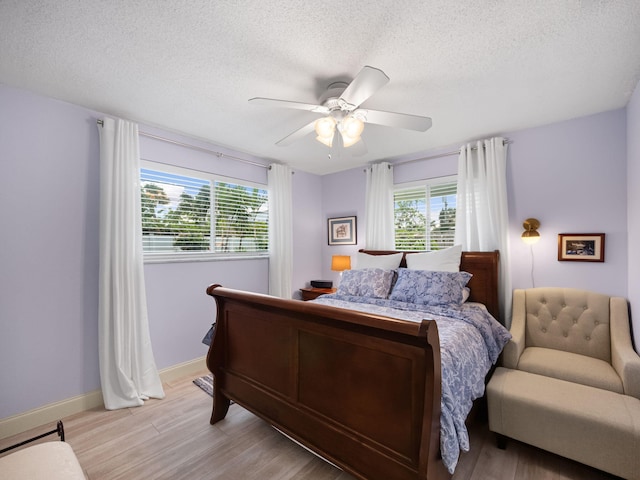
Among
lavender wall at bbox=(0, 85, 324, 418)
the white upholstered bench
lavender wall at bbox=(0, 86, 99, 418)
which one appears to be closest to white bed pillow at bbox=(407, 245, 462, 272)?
lavender wall at bbox=(0, 85, 324, 418)

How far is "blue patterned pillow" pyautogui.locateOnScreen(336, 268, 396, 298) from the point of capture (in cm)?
288

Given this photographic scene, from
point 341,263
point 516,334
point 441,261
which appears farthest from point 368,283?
point 516,334

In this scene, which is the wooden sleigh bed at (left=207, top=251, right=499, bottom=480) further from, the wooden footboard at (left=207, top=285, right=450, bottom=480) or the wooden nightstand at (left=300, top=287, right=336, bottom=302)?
the wooden nightstand at (left=300, top=287, right=336, bottom=302)

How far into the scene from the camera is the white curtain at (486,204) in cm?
286

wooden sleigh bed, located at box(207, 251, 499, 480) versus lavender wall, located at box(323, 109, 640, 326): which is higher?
lavender wall, located at box(323, 109, 640, 326)

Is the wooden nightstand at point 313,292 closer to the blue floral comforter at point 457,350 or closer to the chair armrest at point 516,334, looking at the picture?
the blue floral comforter at point 457,350

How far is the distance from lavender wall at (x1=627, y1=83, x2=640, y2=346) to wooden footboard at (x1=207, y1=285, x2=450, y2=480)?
2.02m

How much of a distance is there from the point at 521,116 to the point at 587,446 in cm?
246

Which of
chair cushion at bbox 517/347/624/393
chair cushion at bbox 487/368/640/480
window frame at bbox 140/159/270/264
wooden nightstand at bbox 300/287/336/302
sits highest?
window frame at bbox 140/159/270/264

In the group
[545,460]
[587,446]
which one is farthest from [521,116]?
[545,460]

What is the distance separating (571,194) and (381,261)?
1.86m

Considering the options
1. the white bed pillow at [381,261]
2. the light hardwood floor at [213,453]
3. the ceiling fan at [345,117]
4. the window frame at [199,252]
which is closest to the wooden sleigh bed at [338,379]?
the light hardwood floor at [213,453]

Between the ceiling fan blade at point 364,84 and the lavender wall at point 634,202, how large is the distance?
6.54 feet

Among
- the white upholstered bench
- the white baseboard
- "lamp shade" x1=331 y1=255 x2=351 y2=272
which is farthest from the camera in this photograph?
"lamp shade" x1=331 y1=255 x2=351 y2=272
